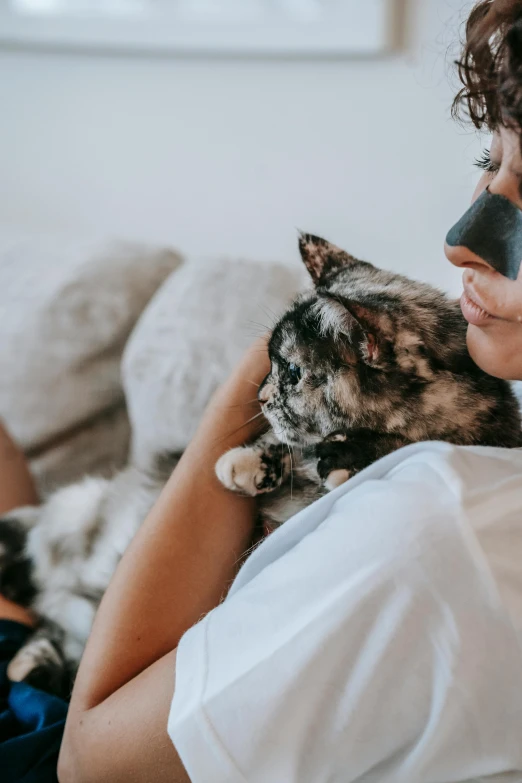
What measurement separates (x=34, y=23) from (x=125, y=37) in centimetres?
31

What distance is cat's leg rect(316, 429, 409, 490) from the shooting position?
84 centimetres

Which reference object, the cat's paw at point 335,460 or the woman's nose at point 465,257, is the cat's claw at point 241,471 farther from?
the woman's nose at point 465,257

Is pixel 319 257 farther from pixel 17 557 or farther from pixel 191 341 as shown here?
pixel 17 557

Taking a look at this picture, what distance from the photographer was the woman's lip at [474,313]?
74cm

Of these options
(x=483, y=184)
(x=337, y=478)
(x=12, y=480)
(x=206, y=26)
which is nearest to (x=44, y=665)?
(x=12, y=480)

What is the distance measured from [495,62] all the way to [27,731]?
0.98 meters

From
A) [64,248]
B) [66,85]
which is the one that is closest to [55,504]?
[64,248]

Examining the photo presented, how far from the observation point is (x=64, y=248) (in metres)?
1.72

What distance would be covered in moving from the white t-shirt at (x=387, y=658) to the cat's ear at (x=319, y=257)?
17.9 inches

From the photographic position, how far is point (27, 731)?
0.90m

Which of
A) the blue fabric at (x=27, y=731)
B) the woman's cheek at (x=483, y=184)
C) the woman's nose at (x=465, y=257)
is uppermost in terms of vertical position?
the woman's cheek at (x=483, y=184)

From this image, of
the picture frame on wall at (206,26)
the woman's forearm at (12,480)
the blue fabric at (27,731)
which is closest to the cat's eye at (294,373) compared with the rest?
the blue fabric at (27,731)

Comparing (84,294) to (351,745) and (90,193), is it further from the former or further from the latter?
(351,745)

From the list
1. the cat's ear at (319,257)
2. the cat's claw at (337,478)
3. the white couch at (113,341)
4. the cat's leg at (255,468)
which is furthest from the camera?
the white couch at (113,341)
